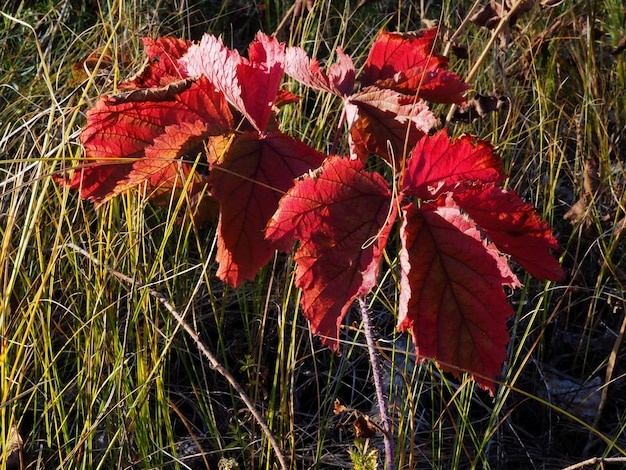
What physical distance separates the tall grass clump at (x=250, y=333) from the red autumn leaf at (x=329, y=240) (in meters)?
0.26

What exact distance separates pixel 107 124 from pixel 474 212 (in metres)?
0.49

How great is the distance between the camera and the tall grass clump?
131 centimetres

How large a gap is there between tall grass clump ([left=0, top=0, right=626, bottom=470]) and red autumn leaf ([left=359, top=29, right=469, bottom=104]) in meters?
0.38

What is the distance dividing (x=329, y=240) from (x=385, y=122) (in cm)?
20

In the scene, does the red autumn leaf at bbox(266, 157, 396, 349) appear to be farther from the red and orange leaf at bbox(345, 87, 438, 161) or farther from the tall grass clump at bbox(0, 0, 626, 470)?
the tall grass clump at bbox(0, 0, 626, 470)

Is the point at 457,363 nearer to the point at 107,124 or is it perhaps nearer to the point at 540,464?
the point at 107,124

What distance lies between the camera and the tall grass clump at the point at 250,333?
1.31 meters

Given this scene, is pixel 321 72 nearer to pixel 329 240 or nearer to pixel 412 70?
Result: pixel 412 70

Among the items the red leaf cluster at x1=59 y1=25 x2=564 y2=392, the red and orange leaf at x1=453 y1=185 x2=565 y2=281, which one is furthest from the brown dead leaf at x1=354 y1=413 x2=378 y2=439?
the red and orange leaf at x1=453 y1=185 x2=565 y2=281

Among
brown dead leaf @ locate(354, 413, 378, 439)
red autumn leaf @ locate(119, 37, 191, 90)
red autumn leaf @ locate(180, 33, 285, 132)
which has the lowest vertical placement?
brown dead leaf @ locate(354, 413, 378, 439)

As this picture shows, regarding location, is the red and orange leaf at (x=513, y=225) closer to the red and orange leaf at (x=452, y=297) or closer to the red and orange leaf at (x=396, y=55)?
the red and orange leaf at (x=452, y=297)

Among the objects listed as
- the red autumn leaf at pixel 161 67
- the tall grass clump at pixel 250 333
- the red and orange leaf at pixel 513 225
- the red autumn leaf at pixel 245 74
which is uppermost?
the red autumn leaf at pixel 245 74

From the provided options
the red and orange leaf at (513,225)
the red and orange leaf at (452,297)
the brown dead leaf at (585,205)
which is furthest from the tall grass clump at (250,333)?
the red and orange leaf at (513,225)

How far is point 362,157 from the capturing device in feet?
3.24
